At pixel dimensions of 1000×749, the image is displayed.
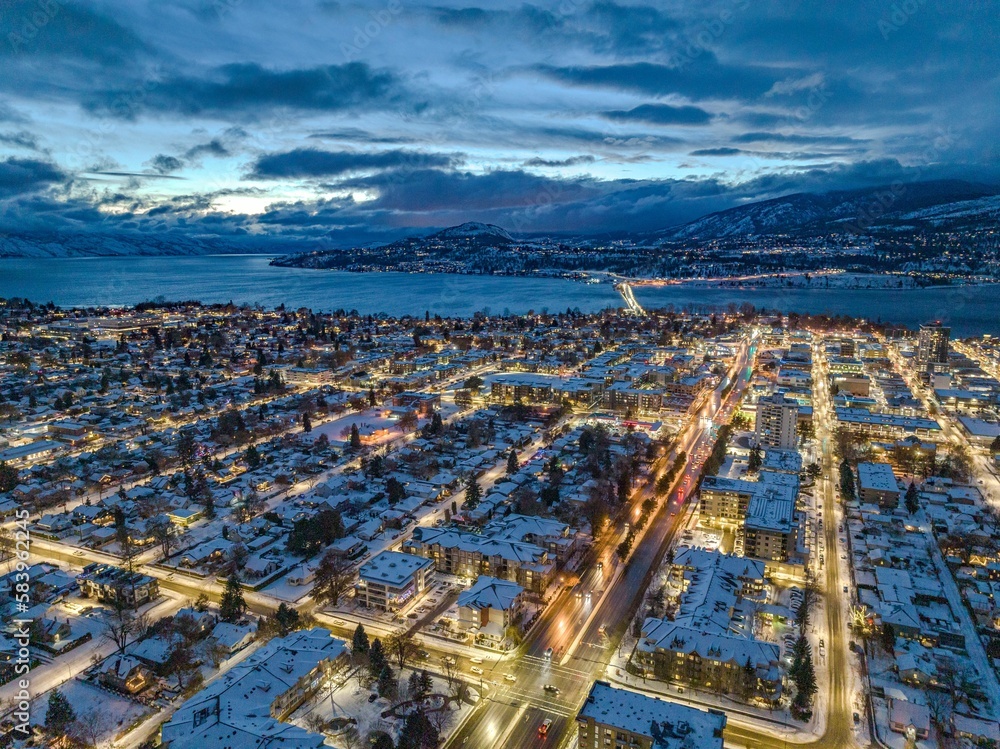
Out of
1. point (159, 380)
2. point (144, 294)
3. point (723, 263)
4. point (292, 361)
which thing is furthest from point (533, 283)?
point (159, 380)

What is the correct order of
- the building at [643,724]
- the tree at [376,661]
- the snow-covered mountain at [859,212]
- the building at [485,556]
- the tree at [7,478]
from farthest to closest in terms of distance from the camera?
the snow-covered mountain at [859,212]
the tree at [7,478]
the building at [485,556]
the tree at [376,661]
the building at [643,724]

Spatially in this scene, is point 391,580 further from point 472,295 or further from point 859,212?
point 859,212

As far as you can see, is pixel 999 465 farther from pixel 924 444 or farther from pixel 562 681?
pixel 562 681

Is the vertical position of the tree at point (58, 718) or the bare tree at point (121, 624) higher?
the tree at point (58, 718)

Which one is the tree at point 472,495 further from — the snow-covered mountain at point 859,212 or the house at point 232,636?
the snow-covered mountain at point 859,212

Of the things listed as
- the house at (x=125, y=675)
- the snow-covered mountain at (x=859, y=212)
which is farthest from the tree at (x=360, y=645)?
the snow-covered mountain at (x=859, y=212)

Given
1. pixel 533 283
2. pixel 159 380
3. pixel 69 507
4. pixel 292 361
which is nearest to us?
pixel 69 507

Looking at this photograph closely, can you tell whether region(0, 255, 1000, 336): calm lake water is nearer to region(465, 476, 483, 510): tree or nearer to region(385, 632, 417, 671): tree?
region(465, 476, 483, 510): tree
